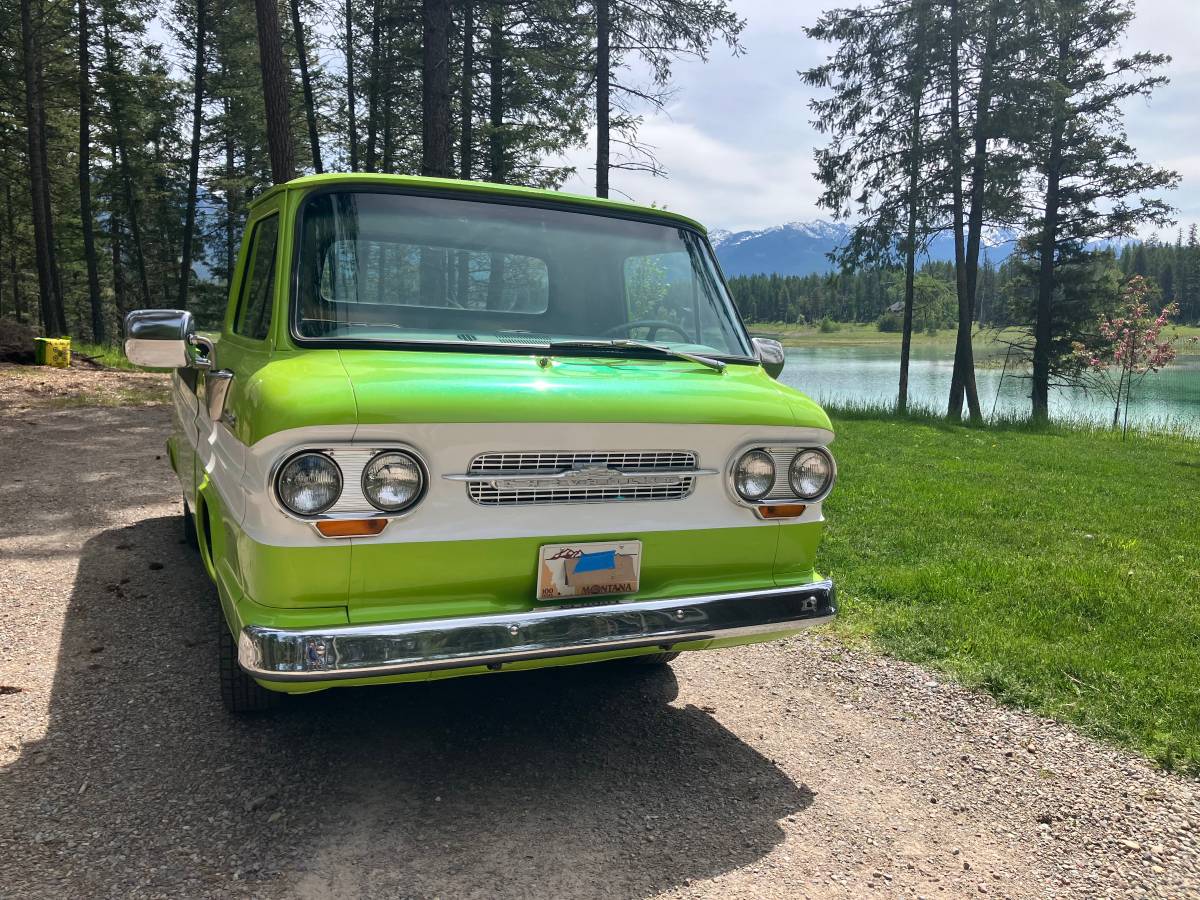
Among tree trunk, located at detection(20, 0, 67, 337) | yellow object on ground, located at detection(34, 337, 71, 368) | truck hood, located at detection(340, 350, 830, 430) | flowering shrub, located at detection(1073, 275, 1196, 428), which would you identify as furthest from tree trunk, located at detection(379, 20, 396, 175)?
flowering shrub, located at detection(1073, 275, 1196, 428)

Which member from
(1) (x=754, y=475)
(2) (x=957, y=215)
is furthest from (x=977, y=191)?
(1) (x=754, y=475)

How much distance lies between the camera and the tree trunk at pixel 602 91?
657 inches

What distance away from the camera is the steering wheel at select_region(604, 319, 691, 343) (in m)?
3.86

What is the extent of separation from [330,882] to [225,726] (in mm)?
1286

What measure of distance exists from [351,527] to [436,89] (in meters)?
10.9

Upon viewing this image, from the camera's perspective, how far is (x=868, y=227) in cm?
2358

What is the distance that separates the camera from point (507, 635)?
271 cm

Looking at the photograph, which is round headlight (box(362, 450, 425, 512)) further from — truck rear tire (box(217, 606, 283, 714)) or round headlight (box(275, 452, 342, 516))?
truck rear tire (box(217, 606, 283, 714))

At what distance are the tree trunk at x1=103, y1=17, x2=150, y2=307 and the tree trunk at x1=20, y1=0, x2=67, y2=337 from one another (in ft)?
11.9

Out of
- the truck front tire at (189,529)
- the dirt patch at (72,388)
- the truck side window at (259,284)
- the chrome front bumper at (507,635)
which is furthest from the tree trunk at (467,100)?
the chrome front bumper at (507,635)

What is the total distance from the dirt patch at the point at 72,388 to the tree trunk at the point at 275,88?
16.1ft

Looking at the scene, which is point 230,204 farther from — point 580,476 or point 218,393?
point 580,476

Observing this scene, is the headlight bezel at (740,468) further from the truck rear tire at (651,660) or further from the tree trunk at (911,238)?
the tree trunk at (911,238)

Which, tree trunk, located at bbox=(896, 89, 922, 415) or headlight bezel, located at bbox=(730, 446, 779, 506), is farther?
tree trunk, located at bbox=(896, 89, 922, 415)
